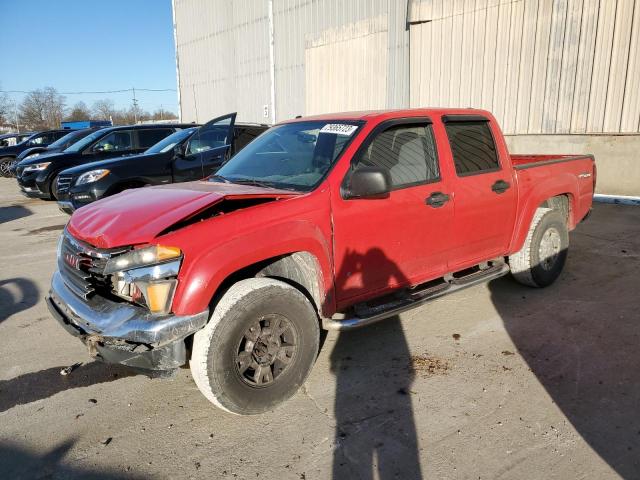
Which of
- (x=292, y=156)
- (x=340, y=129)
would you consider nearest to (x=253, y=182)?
(x=292, y=156)

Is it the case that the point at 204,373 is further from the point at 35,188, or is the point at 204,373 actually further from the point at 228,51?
the point at 228,51

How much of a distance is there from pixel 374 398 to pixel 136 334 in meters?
1.57

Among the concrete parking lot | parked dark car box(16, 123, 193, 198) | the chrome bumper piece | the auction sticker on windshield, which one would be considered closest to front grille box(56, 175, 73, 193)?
parked dark car box(16, 123, 193, 198)

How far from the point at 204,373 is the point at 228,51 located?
67.7 ft

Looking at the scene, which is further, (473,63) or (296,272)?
(473,63)

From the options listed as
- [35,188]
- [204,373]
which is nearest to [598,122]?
[204,373]

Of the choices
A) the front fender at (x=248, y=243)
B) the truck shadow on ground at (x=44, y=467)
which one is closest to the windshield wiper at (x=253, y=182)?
the front fender at (x=248, y=243)

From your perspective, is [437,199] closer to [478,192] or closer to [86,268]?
[478,192]

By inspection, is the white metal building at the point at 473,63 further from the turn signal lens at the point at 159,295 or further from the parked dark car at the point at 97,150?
the turn signal lens at the point at 159,295

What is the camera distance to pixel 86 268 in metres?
3.05

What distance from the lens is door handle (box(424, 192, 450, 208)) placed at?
12.5ft

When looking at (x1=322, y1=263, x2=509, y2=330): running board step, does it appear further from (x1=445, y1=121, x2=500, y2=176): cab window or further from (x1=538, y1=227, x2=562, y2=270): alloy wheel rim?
(x1=445, y1=121, x2=500, y2=176): cab window

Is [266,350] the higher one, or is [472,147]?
[472,147]

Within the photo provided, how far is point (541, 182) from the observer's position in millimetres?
4867
